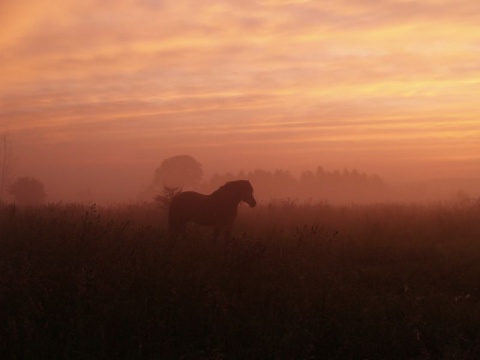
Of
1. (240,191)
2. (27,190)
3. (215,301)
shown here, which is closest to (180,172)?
(27,190)

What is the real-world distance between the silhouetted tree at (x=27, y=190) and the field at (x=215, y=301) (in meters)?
57.8

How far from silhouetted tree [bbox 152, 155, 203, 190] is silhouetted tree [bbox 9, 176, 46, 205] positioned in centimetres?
2415

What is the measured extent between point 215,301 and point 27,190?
63.8m

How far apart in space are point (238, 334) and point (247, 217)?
12600 millimetres

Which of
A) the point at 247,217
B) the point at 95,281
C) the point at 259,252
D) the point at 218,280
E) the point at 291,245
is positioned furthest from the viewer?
the point at 247,217

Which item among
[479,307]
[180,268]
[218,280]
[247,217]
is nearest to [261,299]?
[218,280]

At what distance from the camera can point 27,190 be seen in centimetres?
6328

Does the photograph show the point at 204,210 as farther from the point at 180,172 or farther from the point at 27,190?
the point at 180,172

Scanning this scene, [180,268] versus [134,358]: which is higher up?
[180,268]

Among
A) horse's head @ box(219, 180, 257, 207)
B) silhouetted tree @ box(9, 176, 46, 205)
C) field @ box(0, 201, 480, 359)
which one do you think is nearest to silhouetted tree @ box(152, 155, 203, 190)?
silhouetted tree @ box(9, 176, 46, 205)

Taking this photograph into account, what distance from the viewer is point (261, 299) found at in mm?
6539

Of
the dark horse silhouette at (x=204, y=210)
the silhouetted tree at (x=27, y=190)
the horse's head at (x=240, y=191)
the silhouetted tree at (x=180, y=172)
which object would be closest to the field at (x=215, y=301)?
the dark horse silhouette at (x=204, y=210)

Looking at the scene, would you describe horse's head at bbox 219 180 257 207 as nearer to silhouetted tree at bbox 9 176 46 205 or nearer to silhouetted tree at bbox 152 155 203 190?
silhouetted tree at bbox 9 176 46 205

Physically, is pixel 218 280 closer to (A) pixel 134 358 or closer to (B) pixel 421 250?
(A) pixel 134 358
